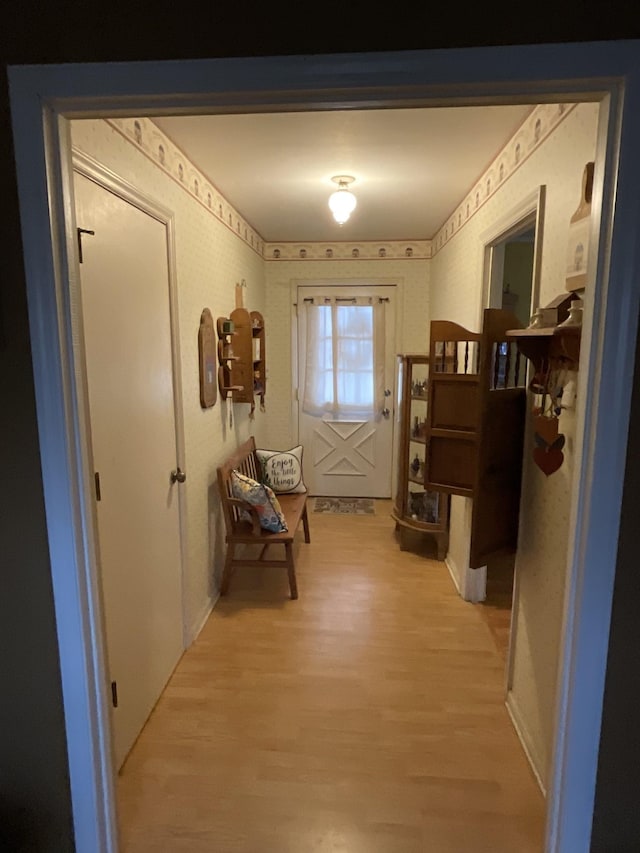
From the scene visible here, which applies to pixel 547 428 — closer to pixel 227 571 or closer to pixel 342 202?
pixel 342 202

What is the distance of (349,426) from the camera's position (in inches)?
Result: 202

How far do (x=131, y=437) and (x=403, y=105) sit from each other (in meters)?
1.46

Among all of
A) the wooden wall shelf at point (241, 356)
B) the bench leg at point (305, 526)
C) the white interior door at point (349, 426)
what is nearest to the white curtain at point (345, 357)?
the white interior door at point (349, 426)

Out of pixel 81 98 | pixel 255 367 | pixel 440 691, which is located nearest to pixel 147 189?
pixel 81 98

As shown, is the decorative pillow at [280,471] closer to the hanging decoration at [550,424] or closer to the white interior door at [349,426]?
the white interior door at [349,426]

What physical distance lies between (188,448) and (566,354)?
1807 mm

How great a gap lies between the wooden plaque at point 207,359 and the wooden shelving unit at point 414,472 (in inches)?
58.0

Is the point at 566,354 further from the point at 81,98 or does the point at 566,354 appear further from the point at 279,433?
the point at 279,433

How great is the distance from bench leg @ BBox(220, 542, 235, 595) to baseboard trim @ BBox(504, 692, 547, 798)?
1677 mm

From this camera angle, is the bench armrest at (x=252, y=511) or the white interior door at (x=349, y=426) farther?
the white interior door at (x=349, y=426)

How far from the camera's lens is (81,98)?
3.53 feet

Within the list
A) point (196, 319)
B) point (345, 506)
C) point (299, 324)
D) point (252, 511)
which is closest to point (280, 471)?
point (252, 511)

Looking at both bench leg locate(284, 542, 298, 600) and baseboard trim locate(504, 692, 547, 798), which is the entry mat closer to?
bench leg locate(284, 542, 298, 600)

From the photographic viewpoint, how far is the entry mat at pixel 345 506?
191 inches
